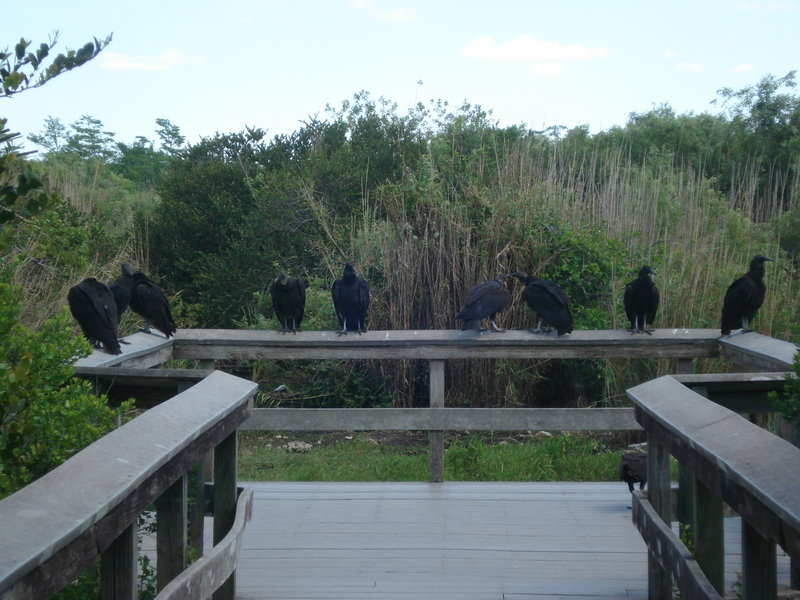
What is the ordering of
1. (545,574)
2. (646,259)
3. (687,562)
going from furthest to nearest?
(646,259) → (545,574) → (687,562)

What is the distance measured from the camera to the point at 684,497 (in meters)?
2.50

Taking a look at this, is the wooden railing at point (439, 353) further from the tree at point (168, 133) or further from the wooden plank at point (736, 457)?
the tree at point (168, 133)

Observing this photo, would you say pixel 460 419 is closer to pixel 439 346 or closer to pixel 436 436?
pixel 436 436

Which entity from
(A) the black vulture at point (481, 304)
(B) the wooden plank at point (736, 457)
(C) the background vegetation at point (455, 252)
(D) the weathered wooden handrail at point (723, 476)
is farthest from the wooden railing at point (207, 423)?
(C) the background vegetation at point (455, 252)

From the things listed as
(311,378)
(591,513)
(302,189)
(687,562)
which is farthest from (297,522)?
(302,189)

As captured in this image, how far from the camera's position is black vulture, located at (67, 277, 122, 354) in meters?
3.54

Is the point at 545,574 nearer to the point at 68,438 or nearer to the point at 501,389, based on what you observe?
the point at 68,438

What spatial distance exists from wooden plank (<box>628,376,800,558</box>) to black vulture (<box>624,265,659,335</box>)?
2.72m

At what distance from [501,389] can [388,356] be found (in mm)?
2678

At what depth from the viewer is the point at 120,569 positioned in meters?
1.52

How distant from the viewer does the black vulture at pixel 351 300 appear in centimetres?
525

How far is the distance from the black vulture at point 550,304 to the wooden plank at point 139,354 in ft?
6.85

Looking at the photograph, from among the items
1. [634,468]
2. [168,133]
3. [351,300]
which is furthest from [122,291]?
[168,133]

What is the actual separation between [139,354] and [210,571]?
2.00 meters
